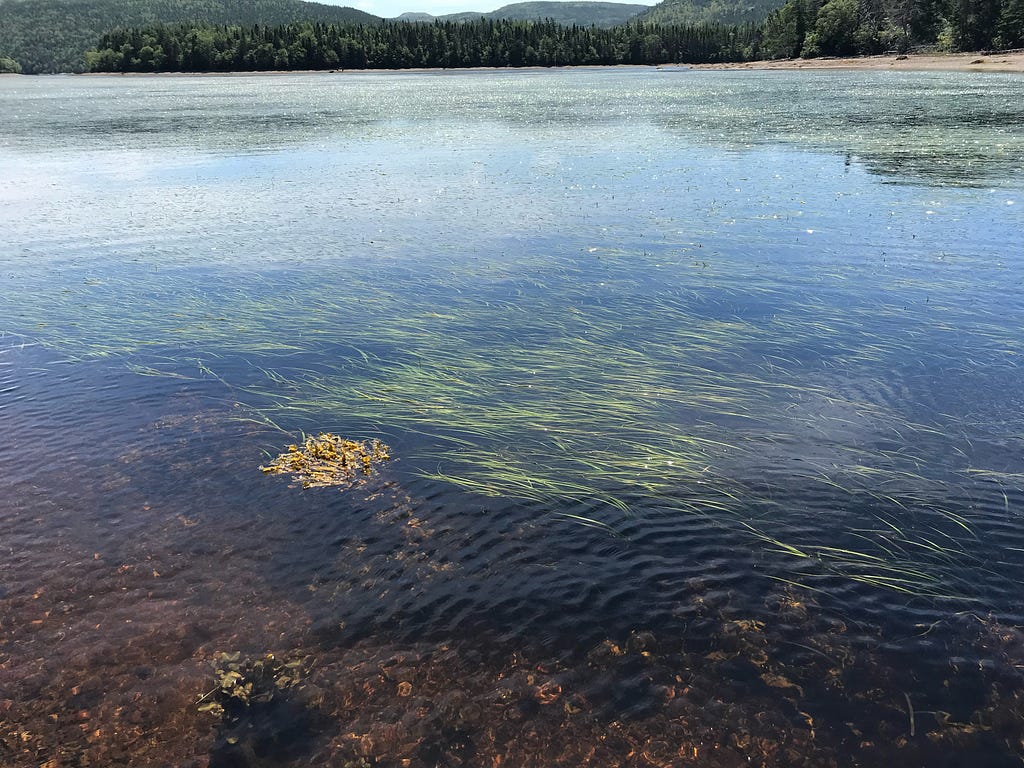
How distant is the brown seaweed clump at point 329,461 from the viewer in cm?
832

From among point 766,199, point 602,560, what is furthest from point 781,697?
point 766,199

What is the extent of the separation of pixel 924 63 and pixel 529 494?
484ft

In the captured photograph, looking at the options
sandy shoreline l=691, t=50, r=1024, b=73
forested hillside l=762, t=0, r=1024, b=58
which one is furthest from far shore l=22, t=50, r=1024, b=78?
forested hillside l=762, t=0, r=1024, b=58

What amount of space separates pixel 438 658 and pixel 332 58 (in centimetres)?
21767

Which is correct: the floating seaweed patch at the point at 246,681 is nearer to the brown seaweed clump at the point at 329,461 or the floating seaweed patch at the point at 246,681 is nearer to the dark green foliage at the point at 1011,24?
the brown seaweed clump at the point at 329,461

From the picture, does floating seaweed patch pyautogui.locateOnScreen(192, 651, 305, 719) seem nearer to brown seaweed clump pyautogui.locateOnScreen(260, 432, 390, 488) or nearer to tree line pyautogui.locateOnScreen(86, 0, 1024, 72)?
brown seaweed clump pyautogui.locateOnScreen(260, 432, 390, 488)

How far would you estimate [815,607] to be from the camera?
241 inches

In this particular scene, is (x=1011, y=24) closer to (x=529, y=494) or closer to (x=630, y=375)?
(x=630, y=375)

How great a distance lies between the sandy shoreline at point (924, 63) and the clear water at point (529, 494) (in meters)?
111

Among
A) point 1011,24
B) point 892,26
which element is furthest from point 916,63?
point 892,26

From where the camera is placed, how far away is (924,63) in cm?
12150

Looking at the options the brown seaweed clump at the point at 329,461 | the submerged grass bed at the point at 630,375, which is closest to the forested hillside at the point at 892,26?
the submerged grass bed at the point at 630,375

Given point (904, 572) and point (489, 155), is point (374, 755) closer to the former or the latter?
point (904, 572)

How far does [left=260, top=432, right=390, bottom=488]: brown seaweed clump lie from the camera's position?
8.32 m
